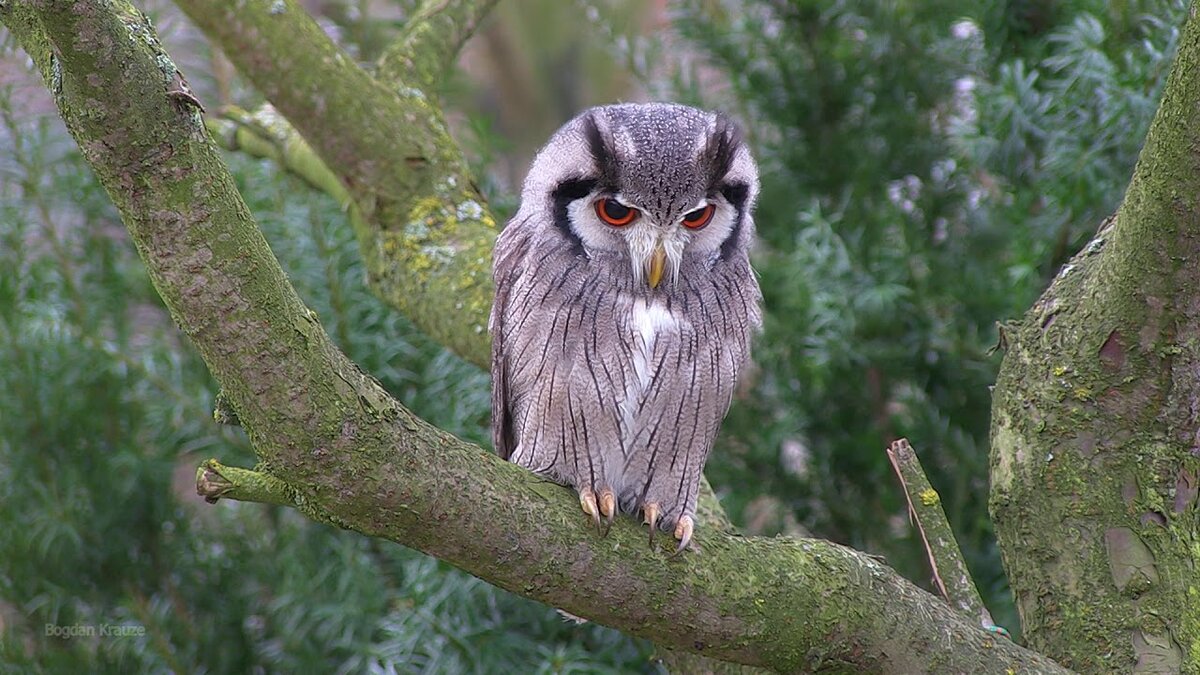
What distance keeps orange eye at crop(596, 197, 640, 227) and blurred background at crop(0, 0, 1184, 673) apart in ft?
2.58

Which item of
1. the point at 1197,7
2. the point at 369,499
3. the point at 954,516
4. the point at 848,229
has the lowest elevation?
the point at 954,516

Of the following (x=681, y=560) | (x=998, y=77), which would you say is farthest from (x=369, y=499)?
(x=998, y=77)

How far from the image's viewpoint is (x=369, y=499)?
1.28 metres

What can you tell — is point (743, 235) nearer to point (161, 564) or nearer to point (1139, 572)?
point (1139, 572)

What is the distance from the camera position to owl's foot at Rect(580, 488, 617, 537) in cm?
155

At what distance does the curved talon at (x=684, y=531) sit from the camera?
157 cm

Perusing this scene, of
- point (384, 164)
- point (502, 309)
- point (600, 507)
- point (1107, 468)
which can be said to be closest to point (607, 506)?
point (600, 507)

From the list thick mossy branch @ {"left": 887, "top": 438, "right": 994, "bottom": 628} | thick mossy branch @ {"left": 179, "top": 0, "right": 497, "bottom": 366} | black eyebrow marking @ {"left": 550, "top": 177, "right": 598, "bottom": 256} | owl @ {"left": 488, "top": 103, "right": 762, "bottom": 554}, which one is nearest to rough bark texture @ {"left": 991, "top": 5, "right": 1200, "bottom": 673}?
thick mossy branch @ {"left": 887, "top": 438, "right": 994, "bottom": 628}

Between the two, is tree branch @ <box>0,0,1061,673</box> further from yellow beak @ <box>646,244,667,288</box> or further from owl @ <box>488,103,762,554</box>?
yellow beak @ <box>646,244,667,288</box>

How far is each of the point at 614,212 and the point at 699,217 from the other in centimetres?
14

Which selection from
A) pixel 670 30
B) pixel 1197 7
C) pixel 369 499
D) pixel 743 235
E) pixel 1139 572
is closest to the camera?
pixel 369 499

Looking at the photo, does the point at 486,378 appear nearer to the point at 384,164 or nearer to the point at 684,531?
the point at 384,164

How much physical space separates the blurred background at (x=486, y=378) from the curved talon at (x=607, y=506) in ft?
2.09

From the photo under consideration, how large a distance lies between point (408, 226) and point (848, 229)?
3.28ft
